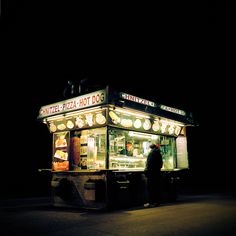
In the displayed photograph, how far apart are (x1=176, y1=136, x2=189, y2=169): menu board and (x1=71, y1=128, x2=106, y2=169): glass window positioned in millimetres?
4453

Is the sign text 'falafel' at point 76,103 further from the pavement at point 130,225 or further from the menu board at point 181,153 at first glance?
the menu board at point 181,153

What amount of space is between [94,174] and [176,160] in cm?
552

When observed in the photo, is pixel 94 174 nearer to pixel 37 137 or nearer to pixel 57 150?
pixel 57 150

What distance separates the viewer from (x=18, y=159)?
14.6m

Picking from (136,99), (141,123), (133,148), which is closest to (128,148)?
(133,148)

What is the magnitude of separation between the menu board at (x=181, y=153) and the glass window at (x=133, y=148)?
218 millimetres

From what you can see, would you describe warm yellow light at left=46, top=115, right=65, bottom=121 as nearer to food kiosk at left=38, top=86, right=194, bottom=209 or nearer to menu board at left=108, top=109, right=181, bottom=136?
food kiosk at left=38, top=86, right=194, bottom=209

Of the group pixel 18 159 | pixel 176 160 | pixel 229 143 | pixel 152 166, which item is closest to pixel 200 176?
pixel 229 143

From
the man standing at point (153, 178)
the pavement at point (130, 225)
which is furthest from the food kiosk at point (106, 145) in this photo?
the pavement at point (130, 225)

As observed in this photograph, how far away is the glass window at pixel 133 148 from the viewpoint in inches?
429

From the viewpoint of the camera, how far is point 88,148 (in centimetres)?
1072

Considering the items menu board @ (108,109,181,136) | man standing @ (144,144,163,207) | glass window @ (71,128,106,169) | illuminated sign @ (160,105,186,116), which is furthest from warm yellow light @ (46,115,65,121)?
illuminated sign @ (160,105,186,116)

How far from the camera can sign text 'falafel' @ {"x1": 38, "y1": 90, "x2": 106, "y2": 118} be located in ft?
28.9

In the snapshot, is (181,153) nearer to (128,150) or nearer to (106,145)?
(128,150)
